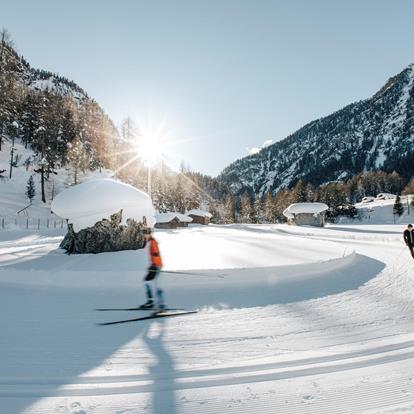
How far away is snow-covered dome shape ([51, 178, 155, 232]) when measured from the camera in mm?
15969

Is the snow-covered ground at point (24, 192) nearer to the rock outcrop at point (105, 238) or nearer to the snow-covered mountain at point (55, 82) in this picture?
the rock outcrop at point (105, 238)

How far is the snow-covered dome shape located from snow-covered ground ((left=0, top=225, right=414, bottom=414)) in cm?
454

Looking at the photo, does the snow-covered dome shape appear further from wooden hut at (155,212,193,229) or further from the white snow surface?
the white snow surface

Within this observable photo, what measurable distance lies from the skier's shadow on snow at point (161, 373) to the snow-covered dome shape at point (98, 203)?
33.9 feet

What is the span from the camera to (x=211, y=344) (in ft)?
19.2

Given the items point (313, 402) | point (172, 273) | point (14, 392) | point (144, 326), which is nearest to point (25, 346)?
point (14, 392)

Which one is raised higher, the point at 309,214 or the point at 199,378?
the point at 309,214

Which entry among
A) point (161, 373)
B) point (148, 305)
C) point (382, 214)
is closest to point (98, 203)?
point (148, 305)

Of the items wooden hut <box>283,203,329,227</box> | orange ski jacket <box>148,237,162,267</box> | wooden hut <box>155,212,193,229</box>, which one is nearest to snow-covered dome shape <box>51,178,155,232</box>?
orange ski jacket <box>148,237,162,267</box>

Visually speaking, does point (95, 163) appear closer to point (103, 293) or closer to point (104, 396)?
point (103, 293)

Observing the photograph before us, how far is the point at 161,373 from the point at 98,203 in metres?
12.4

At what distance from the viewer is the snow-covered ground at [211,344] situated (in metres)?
4.02

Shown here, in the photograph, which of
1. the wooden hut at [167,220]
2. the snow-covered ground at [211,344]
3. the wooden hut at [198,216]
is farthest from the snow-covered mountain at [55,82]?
the snow-covered ground at [211,344]

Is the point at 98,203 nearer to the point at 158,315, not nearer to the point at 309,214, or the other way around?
the point at 158,315
